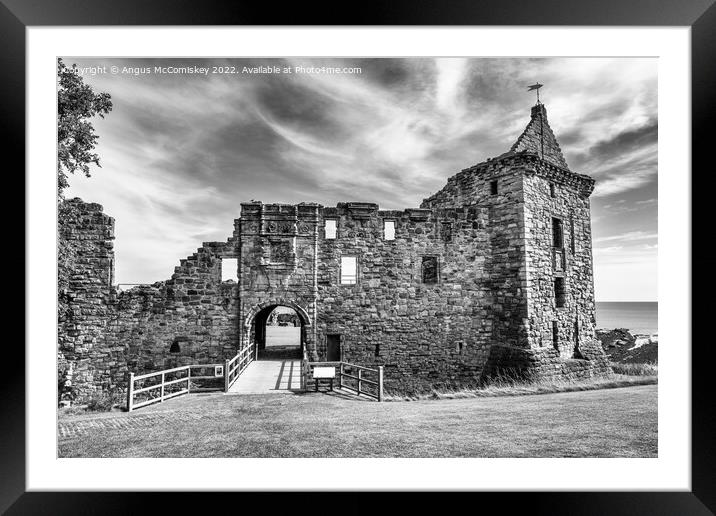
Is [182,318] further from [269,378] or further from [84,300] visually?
[269,378]

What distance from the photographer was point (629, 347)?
1823 cm

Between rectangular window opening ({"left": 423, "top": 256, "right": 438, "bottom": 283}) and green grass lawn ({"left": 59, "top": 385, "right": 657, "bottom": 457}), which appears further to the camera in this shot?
rectangular window opening ({"left": 423, "top": 256, "right": 438, "bottom": 283})

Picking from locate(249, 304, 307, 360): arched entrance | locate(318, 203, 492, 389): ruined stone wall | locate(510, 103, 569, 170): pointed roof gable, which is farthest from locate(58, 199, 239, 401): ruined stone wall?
locate(510, 103, 569, 170): pointed roof gable

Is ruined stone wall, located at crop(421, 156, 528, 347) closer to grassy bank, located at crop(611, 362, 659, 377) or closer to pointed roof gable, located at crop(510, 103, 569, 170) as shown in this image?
pointed roof gable, located at crop(510, 103, 569, 170)

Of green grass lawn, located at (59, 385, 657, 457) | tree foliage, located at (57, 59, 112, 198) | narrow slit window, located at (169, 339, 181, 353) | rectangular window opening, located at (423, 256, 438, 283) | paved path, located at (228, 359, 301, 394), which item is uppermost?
tree foliage, located at (57, 59, 112, 198)

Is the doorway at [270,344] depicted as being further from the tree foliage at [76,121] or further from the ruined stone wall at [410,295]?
the tree foliage at [76,121]

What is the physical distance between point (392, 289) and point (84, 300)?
10177 mm

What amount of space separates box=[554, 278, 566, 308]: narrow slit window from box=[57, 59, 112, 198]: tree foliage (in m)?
14.4

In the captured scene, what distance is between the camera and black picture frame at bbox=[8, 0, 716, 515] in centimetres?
547

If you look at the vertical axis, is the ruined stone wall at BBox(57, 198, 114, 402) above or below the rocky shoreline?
above

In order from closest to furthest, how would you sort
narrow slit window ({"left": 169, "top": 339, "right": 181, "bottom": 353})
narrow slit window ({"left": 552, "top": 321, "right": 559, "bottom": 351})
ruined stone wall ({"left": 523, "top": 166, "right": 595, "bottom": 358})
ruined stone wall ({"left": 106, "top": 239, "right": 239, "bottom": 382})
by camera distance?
ruined stone wall ({"left": 106, "top": 239, "right": 239, "bottom": 382}), narrow slit window ({"left": 169, "top": 339, "right": 181, "bottom": 353}), ruined stone wall ({"left": 523, "top": 166, "right": 595, "bottom": 358}), narrow slit window ({"left": 552, "top": 321, "right": 559, "bottom": 351})

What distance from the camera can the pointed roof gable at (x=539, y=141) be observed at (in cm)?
1357
